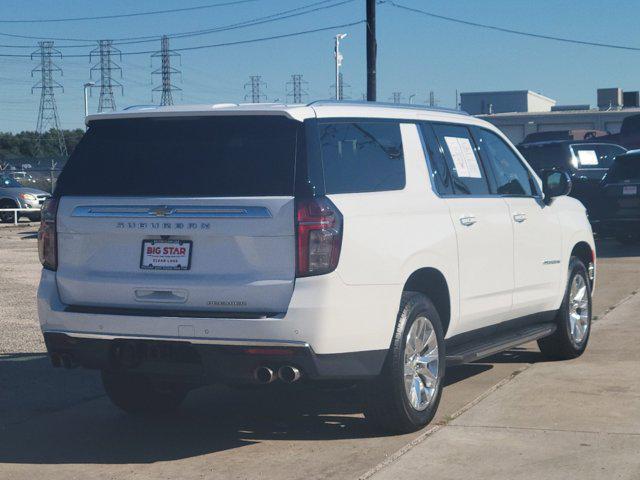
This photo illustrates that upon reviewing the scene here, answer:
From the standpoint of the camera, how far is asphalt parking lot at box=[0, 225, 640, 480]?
6152 millimetres

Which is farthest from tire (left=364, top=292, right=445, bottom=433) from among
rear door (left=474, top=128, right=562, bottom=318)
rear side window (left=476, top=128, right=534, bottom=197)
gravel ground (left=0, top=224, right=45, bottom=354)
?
gravel ground (left=0, top=224, right=45, bottom=354)

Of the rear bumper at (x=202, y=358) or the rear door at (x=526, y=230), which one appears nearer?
the rear bumper at (x=202, y=358)

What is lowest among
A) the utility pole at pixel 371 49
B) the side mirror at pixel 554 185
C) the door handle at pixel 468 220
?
the door handle at pixel 468 220

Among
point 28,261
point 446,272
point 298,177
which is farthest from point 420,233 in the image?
point 28,261

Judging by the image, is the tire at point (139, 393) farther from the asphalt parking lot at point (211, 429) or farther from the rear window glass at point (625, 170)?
the rear window glass at point (625, 170)

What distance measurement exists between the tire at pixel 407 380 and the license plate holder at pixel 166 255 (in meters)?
1.23

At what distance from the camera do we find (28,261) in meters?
19.6

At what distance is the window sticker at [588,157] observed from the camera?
→ 2472 centimetres

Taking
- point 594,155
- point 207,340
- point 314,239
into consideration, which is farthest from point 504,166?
point 594,155

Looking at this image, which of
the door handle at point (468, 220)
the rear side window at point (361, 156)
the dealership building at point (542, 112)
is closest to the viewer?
the rear side window at point (361, 156)

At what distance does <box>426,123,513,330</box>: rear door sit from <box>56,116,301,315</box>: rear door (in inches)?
60.1

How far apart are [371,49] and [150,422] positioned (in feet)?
94.0

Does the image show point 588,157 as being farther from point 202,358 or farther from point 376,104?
point 202,358

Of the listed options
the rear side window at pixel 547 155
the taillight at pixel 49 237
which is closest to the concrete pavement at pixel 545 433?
the taillight at pixel 49 237
